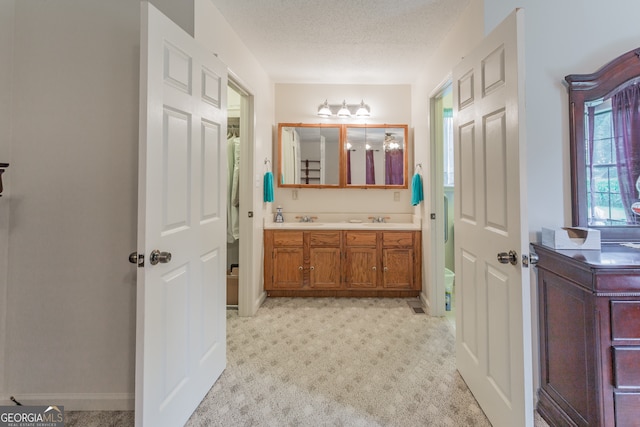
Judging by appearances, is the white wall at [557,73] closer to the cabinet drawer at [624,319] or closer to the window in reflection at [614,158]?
the window in reflection at [614,158]

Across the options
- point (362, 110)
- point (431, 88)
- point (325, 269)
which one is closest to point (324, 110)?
point (362, 110)

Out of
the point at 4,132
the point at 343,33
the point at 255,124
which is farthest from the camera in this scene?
the point at 255,124

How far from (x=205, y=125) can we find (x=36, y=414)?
172 centimetres

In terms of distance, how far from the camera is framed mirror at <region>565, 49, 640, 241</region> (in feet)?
4.94

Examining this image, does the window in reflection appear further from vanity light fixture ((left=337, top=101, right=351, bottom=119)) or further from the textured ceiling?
vanity light fixture ((left=337, top=101, right=351, bottom=119))

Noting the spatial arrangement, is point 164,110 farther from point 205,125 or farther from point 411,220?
point 411,220

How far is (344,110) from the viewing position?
336cm

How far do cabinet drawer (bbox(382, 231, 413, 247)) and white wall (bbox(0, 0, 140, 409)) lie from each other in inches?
91.7

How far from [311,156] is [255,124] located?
2.99 ft

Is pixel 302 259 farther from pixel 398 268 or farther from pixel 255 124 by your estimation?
pixel 255 124

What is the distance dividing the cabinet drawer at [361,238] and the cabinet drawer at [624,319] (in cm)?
206

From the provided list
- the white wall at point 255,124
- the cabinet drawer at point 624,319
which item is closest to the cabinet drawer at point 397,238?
the white wall at point 255,124

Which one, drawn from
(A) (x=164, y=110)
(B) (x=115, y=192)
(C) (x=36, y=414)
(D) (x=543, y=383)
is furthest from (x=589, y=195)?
(C) (x=36, y=414)

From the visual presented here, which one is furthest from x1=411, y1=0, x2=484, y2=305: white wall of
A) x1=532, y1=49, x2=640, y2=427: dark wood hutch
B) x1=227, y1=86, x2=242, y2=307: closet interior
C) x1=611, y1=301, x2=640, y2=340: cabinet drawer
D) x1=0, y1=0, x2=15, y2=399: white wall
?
x1=0, y1=0, x2=15, y2=399: white wall
